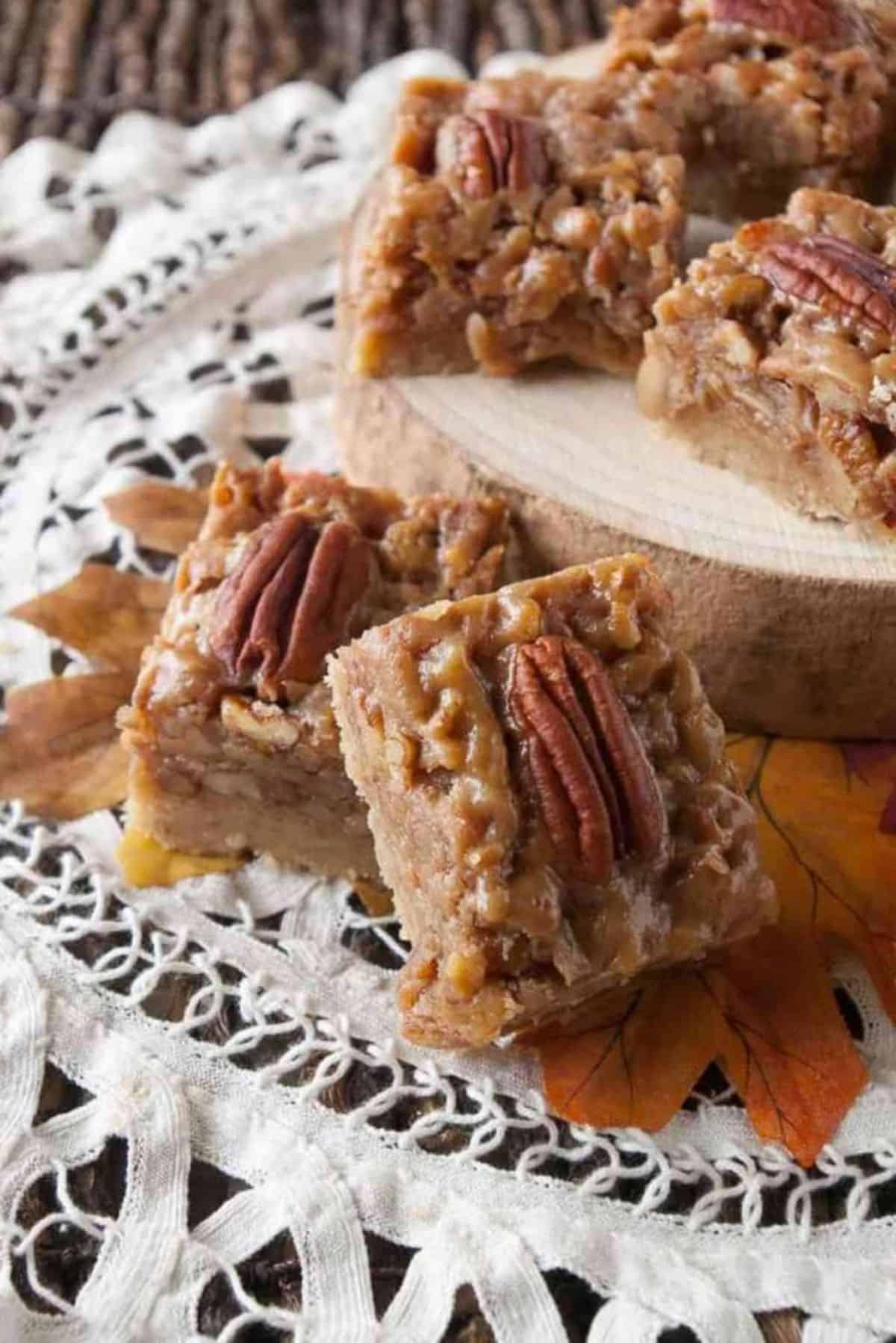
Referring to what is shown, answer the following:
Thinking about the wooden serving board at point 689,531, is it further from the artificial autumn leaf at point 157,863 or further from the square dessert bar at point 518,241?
the artificial autumn leaf at point 157,863

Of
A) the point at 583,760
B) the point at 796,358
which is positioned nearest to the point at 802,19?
the point at 796,358

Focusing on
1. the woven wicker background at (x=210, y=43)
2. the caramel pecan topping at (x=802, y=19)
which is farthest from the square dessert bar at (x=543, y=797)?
the woven wicker background at (x=210, y=43)

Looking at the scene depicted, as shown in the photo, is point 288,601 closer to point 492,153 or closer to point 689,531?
point 689,531

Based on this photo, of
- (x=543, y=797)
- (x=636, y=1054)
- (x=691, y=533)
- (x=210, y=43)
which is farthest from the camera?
(x=210, y=43)

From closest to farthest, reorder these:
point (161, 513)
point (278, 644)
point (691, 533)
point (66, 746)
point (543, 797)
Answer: point (543, 797), point (278, 644), point (691, 533), point (66, 746), point (161, 513)

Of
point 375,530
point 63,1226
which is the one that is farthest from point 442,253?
point 63,1226

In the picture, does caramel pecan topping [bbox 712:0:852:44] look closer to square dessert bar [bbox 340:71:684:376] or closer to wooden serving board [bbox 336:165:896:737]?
square dessert bar [bbox 340:71:684:376]
